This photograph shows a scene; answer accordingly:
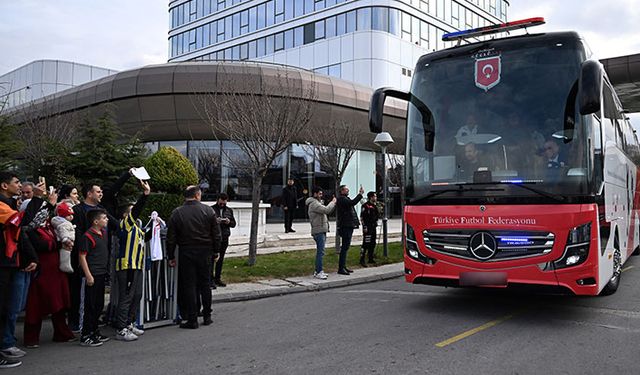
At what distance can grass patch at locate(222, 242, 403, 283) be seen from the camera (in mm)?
10320

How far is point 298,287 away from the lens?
9.41 m

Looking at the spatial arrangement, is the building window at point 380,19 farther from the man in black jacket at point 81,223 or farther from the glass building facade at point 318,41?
the man in black jacket at point 81,223

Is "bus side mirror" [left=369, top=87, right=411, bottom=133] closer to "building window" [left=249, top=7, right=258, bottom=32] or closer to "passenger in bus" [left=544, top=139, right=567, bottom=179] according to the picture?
"passenger in bus" [left=544, top=139, right=567, bottom=179]

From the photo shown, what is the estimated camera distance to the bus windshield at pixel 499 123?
241 inches

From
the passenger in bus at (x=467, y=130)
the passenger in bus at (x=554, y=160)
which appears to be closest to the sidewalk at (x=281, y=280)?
the passenger in bus at (x=467, y=130)

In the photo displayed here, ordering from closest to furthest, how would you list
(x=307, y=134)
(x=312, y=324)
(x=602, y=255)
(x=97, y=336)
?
(x=97, y=336) → (x=602, y=255) → (x=312, y=324) → (x=307, y=134)

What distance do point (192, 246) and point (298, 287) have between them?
133 inches

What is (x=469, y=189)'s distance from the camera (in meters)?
6.45

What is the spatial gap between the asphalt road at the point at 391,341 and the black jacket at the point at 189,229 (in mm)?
1131

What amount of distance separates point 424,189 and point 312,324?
242 centimetres

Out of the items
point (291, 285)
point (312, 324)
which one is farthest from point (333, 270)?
point (312, 324)

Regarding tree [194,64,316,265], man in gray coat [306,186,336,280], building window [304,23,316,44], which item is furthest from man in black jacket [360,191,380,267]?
building window [304,23,316,44]

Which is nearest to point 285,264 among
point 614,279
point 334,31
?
point 614,279

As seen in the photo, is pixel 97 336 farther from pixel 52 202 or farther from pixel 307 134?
pixel 307 134
